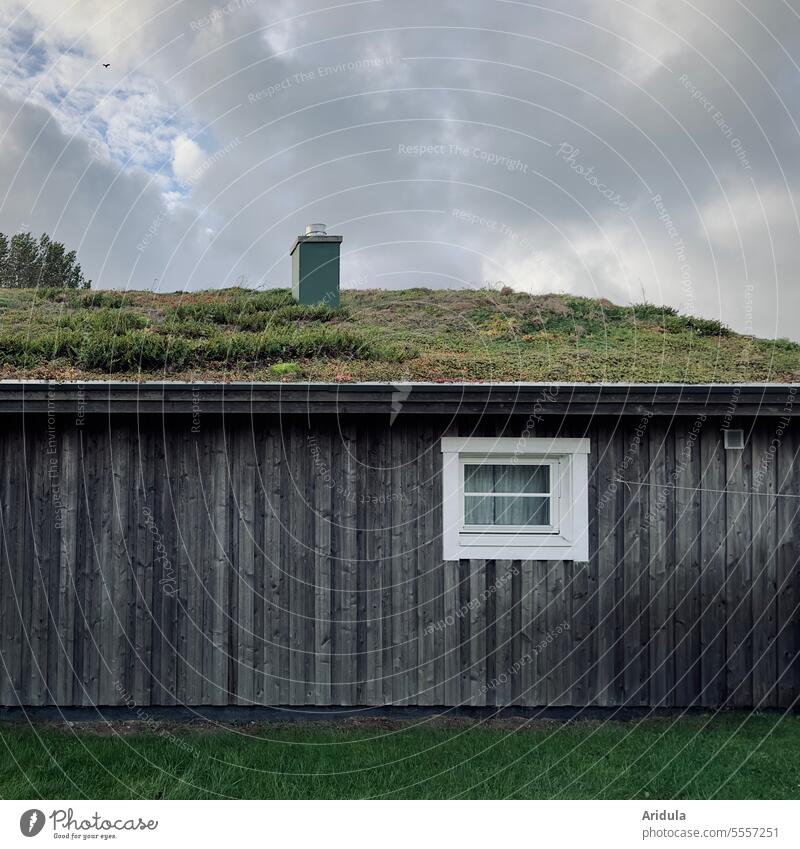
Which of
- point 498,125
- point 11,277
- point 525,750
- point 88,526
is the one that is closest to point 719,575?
point 525,750

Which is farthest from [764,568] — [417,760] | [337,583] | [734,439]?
[337,583]

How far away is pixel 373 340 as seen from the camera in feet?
44.8

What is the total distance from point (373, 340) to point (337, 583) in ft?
25.4

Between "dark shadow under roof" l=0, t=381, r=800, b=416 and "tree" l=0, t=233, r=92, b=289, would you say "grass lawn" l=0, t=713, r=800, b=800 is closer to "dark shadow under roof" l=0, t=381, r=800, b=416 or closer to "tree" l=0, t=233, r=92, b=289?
"dark shadow under roof" l=0, t=381, r=800, b=416

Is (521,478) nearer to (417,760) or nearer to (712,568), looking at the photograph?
(712,568)

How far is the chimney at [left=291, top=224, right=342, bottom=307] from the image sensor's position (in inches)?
492

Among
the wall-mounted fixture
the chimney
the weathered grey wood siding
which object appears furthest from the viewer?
the chimney

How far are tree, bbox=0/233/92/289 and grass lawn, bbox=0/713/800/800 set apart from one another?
15.8 metres

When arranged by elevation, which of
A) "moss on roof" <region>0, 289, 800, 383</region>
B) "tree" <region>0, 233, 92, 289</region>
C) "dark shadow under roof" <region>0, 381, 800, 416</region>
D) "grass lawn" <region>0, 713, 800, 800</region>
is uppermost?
A: "tree" <region>0, 233, 92, 289</region>

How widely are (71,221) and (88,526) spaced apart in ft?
7.69

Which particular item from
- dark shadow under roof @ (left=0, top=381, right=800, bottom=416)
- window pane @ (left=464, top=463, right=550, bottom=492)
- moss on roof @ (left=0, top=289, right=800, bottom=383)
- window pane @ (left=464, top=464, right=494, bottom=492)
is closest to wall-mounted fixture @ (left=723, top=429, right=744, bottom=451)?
dark shadow under roof @ (left=0, top=381, right=800, bottom=416)

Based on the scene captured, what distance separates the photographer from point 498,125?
684cm

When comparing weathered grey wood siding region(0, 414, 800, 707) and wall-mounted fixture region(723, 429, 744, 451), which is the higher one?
wall-mounted fixture region(723, 429, 744, 451)

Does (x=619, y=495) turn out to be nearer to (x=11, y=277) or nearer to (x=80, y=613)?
(x=80, y=613)
